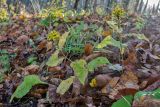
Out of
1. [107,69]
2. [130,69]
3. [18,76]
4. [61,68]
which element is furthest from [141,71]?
[18,76]

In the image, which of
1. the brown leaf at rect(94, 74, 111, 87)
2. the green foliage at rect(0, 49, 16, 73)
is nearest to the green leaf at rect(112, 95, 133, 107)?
the brown leaf at rect(94, 74, 111, 87)

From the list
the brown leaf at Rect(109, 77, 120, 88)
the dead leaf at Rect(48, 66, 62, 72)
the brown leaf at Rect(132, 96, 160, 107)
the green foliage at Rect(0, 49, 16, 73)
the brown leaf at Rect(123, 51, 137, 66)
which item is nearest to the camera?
the brown leaf at Rect(132, 96, 160, 107)

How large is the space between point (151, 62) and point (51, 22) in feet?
9.08

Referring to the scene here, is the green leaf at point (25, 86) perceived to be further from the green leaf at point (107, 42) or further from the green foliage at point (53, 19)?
the green foliage at point (53, 19)

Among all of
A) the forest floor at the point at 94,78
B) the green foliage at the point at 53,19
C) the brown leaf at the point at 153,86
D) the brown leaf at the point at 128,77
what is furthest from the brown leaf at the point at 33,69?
the green foliage at the point at 53,19

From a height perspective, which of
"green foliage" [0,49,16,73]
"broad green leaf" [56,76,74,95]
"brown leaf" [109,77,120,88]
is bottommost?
"green foliage" [0,49,16,73]

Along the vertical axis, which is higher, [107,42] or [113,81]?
[107,42]

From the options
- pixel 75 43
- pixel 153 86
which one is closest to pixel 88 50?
pixel 75 43

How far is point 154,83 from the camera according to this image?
204 centimetres

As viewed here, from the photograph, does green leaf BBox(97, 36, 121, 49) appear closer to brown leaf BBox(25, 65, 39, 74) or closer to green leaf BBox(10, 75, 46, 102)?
green leaf BBox(10, 75, 46, 102)

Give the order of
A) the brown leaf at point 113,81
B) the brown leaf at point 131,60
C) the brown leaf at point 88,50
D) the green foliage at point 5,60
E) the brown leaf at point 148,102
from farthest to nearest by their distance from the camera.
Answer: the green foliage at point 5,60 → the brown leaf at point 88,50 → the brown leaf at point 131,60 → the brown leaf at point 113,81 → the brown leaf at point 148,102

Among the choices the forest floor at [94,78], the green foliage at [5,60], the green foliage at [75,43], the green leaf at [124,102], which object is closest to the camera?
the green leaf at [124,102]

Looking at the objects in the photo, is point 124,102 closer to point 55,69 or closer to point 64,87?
point 64,87

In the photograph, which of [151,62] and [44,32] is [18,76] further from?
[44,32]
